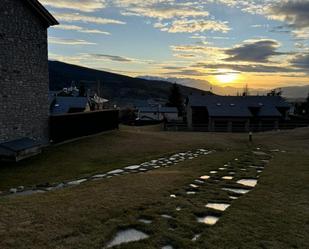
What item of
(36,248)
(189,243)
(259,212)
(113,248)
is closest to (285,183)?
(259,212)

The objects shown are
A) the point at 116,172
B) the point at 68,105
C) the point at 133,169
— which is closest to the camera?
the point at 116,172

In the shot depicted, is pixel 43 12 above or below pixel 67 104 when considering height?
above

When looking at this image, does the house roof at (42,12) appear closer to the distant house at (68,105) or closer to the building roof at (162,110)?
the distant house at (68,105)

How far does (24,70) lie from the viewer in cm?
1802

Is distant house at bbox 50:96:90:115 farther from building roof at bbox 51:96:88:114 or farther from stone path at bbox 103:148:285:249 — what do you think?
A: stone path at bbox 103:148:285:249

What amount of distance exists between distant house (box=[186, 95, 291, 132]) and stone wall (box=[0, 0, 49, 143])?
31.7m

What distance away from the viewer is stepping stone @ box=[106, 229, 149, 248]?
5004 mm

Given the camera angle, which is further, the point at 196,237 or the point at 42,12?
the point at 42,12

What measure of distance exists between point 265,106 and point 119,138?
3617 cm

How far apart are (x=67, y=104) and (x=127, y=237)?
139 feet

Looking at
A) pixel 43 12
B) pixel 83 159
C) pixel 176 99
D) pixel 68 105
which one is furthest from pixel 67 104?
pixel 176 99

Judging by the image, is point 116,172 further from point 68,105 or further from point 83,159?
point 68,105

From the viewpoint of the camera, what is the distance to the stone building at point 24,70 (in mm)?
16703

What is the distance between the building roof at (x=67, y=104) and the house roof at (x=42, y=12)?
24840 mm
